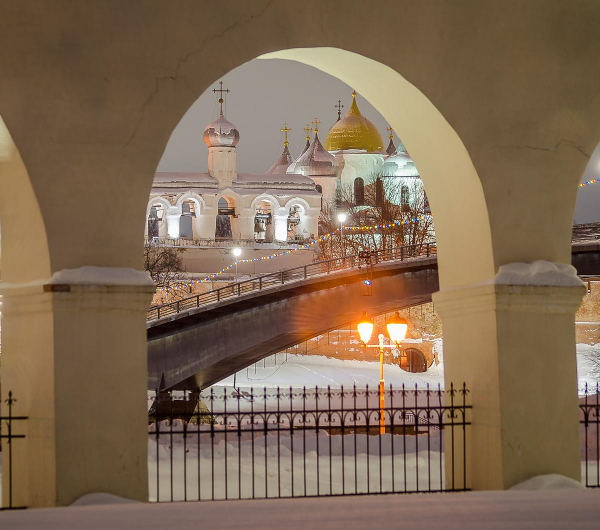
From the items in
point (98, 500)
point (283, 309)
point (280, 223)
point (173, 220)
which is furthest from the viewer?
point (280, 223)

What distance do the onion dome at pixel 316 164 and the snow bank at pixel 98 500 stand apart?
70057mm

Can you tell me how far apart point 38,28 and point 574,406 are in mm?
6061

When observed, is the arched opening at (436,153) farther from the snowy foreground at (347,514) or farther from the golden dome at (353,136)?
the golden dome at (353,136)

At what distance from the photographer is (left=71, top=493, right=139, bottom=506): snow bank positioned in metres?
9.11

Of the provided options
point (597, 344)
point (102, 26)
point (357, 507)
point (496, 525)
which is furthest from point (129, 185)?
point (597, 344)

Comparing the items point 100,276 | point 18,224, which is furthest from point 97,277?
point 18,224

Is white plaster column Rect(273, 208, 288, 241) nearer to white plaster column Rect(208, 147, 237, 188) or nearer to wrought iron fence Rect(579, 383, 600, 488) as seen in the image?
white plaster column Rect(208, 147, 237, 188)

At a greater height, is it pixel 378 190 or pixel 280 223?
pixel 378 190

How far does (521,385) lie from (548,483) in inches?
37.0

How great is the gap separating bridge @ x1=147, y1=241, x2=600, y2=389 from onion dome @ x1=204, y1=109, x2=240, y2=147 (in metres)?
27.6

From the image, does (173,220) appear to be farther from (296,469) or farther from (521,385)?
(521,385)

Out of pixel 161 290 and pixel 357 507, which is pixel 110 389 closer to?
pixel 357 507

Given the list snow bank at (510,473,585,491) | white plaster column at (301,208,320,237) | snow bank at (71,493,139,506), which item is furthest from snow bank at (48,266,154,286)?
white plaster column at (301,208,320,237)

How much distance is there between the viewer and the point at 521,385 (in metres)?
10.3
